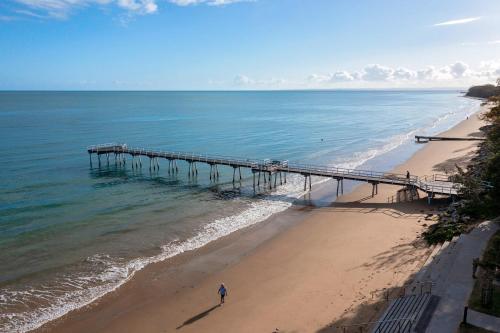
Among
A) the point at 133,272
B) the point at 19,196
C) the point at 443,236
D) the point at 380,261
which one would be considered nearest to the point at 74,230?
the point at 133,272

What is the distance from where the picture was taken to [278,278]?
22281mm

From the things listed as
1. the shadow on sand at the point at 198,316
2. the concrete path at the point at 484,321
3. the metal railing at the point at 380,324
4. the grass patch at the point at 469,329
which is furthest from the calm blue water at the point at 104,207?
the concrete path at the point at 484,321

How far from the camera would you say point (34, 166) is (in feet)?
A: 167

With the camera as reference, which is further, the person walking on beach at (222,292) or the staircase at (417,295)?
the person walking on beach at (222,292)

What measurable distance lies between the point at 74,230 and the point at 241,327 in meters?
17.7

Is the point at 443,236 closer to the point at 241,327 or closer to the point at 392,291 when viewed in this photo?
the point at 392,291

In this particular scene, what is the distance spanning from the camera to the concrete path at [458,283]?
1430 cm

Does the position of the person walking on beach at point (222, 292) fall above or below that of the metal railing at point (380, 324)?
below

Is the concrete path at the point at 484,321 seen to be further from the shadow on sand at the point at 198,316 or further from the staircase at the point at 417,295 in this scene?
the shadow on sand at the point at 198,316

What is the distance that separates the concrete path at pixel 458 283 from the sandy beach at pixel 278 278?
2399 millimetres

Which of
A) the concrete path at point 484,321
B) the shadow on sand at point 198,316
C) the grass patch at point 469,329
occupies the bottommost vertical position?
the shadow on sand at point 198,316

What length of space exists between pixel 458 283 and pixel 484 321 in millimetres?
3077

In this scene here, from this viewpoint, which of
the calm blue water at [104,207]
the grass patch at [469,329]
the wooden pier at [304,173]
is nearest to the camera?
the grass patch at [469,329]

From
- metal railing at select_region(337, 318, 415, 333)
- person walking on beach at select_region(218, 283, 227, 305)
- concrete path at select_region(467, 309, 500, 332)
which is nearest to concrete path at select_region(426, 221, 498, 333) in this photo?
concrete path at select_region(467, 309, 500, 332)
